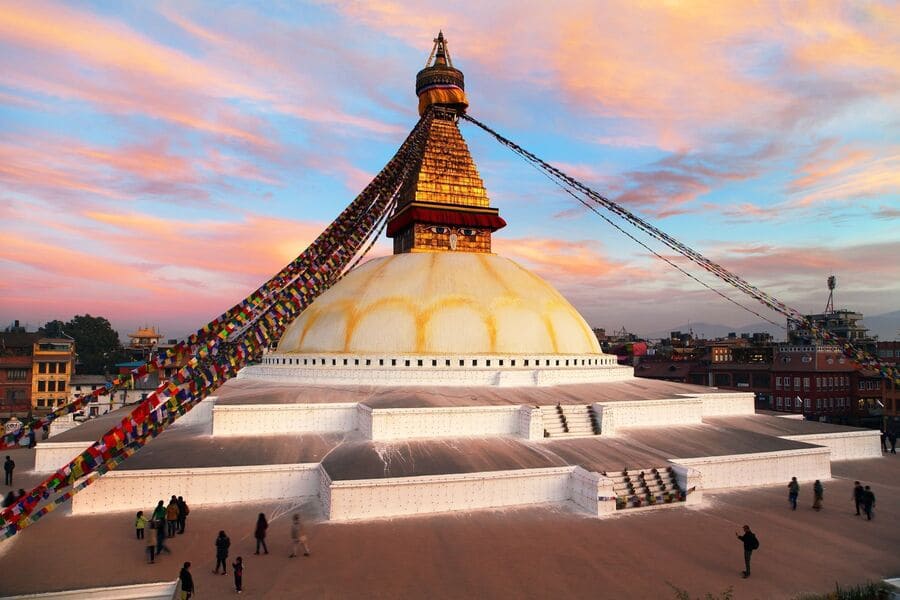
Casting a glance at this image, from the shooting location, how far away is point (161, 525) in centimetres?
1033

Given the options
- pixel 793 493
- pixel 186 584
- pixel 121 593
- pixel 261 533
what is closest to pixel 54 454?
pixel 121 593

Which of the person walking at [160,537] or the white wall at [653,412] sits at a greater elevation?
the white wall at [653,412]

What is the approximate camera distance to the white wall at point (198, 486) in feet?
40.4

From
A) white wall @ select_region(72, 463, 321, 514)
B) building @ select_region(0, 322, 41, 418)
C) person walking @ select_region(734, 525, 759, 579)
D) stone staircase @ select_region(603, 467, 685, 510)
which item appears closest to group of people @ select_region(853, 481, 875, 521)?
stone staircase @ select_region(603, 467, 685, 510)

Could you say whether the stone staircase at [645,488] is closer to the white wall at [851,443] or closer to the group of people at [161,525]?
the white wall at [851,443]

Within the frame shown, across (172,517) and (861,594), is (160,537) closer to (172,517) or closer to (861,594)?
(172,517)

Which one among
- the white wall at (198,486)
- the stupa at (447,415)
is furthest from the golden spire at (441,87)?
the white wall at (198,486)

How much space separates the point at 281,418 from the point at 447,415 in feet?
15.7

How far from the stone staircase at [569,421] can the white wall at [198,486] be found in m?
6.70

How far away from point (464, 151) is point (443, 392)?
12825 mm

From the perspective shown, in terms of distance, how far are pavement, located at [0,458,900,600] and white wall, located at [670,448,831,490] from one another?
1.28 meters

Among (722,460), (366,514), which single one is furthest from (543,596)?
(722,460)

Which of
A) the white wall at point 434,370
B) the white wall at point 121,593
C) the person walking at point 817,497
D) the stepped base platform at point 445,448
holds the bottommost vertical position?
the white wall at point 121,593

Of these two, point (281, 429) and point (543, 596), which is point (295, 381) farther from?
point (543, 596)
